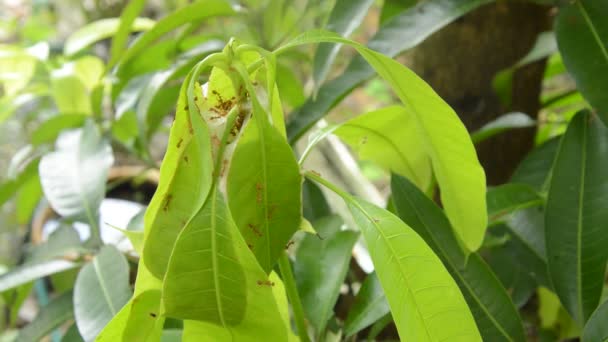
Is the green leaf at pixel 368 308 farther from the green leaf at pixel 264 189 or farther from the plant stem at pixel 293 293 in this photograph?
the green leaf at pixel 264 189

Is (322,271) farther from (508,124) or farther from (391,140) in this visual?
(508,124)

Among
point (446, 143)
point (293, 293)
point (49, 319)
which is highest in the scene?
point (446, 143)

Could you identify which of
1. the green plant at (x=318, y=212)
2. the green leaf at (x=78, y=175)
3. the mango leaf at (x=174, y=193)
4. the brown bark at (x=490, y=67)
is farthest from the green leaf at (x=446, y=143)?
the brown bark at (x=490, y=67)

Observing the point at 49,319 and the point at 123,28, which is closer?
the point at 49,319

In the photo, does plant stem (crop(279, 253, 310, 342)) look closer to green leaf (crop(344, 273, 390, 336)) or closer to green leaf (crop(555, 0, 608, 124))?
green leaf (crop(344, 273, 390, 336))

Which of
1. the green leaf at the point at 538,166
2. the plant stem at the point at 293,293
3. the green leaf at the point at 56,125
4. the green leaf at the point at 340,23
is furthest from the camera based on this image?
the green leaf at the point at 56,125

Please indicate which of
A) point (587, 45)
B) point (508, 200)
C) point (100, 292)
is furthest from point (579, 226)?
point (100, 292)

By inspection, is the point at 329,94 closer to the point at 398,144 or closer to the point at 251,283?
the point at 398,144
